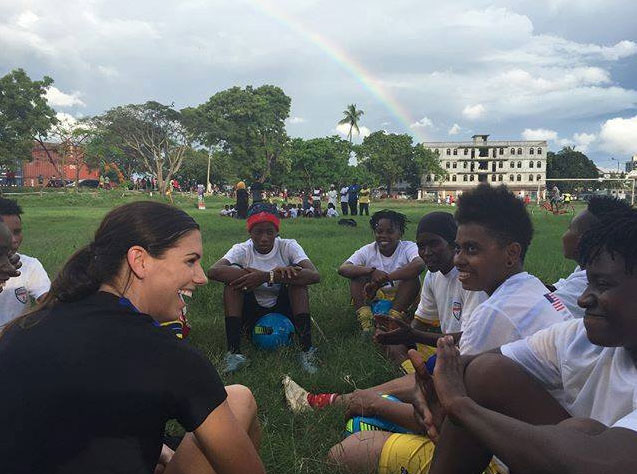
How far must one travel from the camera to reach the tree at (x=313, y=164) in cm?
5956

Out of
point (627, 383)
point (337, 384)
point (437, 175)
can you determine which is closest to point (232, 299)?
point (337, 384)

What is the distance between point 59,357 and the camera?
146 cm

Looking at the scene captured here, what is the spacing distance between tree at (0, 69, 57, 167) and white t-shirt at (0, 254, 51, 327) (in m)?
39.3

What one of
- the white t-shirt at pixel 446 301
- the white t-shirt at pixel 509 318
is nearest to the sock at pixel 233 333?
the white t-shirt at pixel 446 301

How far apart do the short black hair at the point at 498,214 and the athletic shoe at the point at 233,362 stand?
2.21m

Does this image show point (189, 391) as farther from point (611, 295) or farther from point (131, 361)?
point (611, 295)

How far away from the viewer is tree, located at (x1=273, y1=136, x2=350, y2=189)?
59.6m

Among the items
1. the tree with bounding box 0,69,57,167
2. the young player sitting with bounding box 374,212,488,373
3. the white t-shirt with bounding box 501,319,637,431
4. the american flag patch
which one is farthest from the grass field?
the tree with bounding box 0,69,57,167

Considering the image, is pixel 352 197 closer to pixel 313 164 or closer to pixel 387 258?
pixel 387 258

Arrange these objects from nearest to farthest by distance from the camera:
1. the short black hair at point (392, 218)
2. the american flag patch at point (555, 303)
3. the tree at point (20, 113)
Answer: the american flag patch at point (555, 303) < the short black hair at point (392, 218) < the tree at point (20, 113)

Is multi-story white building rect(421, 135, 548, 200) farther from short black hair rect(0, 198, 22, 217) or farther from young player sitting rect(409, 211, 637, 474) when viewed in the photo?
young player sitting rect(409, 211, 637, 474)

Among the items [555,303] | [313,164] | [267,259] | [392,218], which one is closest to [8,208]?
[267,259]

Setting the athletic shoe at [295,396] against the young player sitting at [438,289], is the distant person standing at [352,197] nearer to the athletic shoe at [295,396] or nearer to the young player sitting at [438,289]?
the young player sitting at [438,289]

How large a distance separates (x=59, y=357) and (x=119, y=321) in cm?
18
